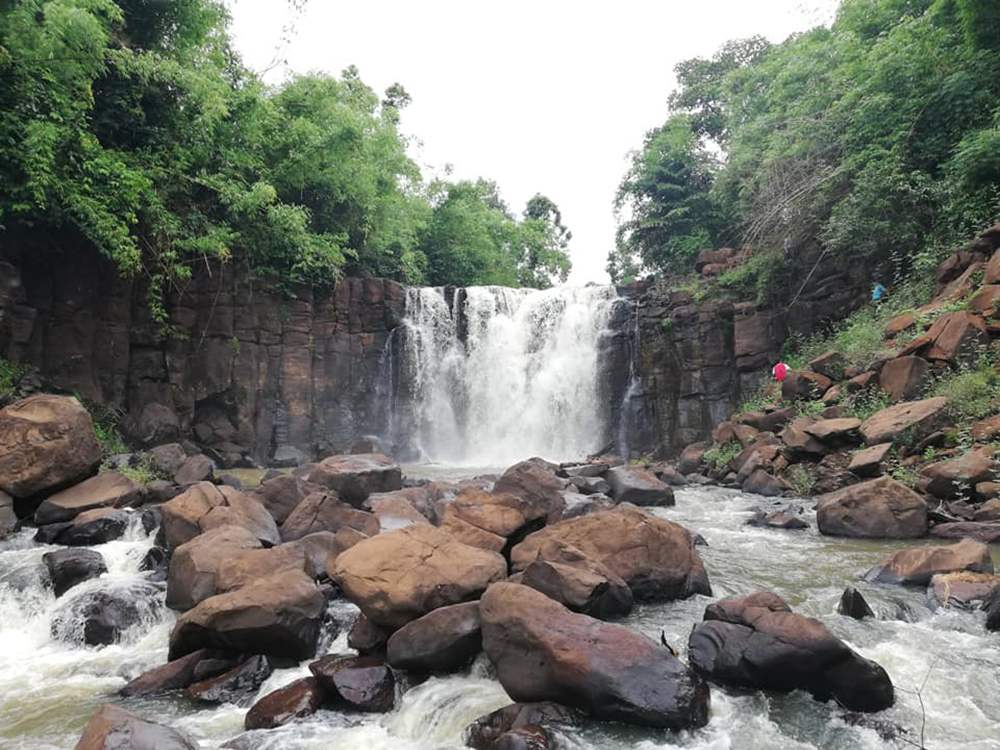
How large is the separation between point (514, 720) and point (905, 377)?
32.8 ft

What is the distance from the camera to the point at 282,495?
863 cm

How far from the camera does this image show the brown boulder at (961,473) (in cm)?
802

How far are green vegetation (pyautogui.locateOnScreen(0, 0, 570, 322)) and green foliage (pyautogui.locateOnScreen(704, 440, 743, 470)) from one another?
1219 centimetres

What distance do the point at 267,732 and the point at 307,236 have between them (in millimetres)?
16231

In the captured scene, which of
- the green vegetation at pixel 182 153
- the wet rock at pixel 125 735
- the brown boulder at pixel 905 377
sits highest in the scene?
the green vegetation at pixel 182 153

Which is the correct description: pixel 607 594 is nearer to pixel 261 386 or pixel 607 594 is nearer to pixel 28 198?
pixel 28 198

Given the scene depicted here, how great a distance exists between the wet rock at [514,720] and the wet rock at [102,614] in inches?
145

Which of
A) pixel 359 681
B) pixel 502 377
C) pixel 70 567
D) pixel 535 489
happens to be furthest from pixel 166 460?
pixel 502 377

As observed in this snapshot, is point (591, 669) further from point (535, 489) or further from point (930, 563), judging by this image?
point (930, 563)

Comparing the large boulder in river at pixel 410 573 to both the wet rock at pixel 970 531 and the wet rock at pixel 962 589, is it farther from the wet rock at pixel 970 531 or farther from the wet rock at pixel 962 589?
the wet rock at pixel 970 531

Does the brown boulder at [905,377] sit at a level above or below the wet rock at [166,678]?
above

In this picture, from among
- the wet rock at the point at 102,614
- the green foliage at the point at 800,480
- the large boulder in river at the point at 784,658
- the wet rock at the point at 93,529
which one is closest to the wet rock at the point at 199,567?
the wet rock at the point at 102,614

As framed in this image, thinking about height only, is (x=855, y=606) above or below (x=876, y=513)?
below

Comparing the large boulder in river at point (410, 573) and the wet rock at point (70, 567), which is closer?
the large boulder in river at point (410, 573)
